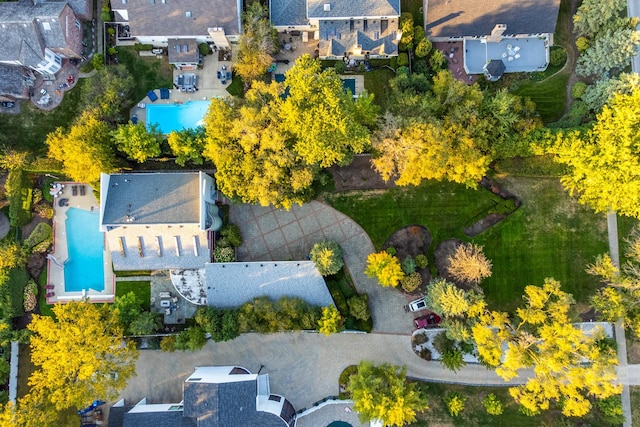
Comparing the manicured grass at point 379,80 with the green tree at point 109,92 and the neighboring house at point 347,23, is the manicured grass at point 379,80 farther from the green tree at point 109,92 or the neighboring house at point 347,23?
the green tree at point 109,92

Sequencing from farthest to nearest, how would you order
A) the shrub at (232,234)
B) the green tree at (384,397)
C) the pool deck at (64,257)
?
the pool deck at (64,257), the shrub at (232,234), the green tree at (384,397)

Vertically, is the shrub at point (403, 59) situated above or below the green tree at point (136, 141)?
above

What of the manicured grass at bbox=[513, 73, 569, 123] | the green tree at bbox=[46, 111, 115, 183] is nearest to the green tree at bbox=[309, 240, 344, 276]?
the green tree at bbox=[46, 111, 115, 183]

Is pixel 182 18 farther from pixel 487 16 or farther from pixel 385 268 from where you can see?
pixel 385 268

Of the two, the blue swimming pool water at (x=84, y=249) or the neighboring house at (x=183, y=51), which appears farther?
the blue swimming pool water at (x=84, y=249)

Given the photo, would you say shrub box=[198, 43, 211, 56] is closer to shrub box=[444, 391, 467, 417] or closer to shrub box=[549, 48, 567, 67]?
shrub box=[549, 48, 567, 67]

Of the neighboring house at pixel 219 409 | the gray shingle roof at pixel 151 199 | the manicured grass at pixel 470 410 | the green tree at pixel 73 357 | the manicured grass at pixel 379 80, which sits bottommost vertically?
the manicured grass at pixel 470 410

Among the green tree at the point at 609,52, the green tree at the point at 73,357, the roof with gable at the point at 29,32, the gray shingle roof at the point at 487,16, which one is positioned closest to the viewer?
the green tree at the point at 73,357

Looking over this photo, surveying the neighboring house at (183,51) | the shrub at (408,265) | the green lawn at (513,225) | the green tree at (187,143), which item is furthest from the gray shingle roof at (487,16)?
the green tree at (187,143)
